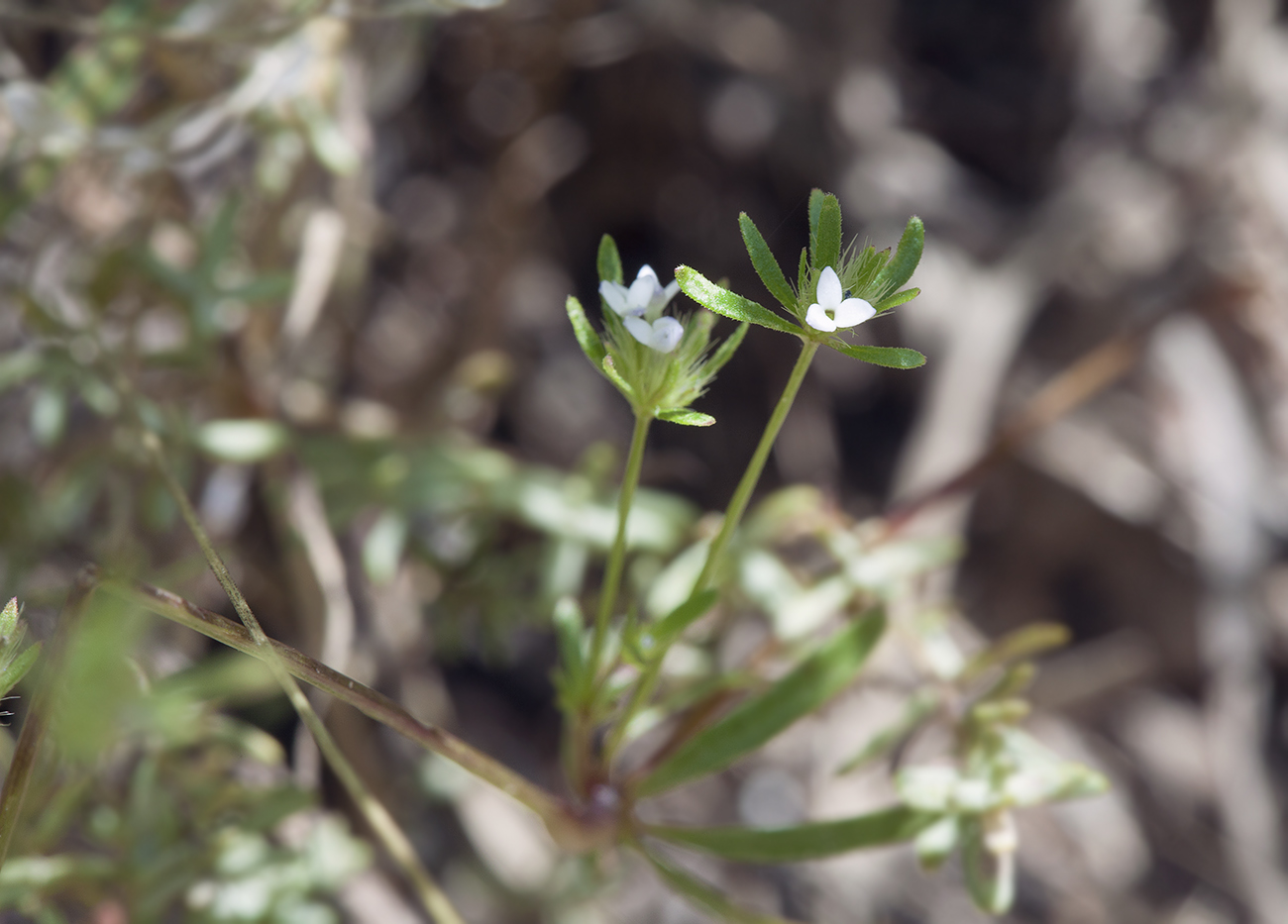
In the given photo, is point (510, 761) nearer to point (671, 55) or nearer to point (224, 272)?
point (224, 272)

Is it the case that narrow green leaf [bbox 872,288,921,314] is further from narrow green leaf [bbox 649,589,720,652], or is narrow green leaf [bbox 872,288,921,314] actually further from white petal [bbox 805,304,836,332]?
narrow green leaf [bbox 649,589,720,652]

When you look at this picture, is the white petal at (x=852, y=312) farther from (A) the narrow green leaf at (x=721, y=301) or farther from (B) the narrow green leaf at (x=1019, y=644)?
(B) the narrow green leaf at (x=1019, y=644)

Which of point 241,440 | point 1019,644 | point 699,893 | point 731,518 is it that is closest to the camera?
point 731,518

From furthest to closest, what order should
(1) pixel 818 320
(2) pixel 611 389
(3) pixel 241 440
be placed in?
(2) pixel 611 389, (3) pixel 241 440, (1) pixel 818 320

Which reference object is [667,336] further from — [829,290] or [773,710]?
[773,710]

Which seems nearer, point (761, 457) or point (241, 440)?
point (761, 457)

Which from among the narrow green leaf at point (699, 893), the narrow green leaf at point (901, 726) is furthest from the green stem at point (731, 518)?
the narrow green leaf at point (901, 726)

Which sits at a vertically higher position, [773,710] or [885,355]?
[885,355]

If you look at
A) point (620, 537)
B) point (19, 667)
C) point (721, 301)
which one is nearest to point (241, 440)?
point (19, 667)
